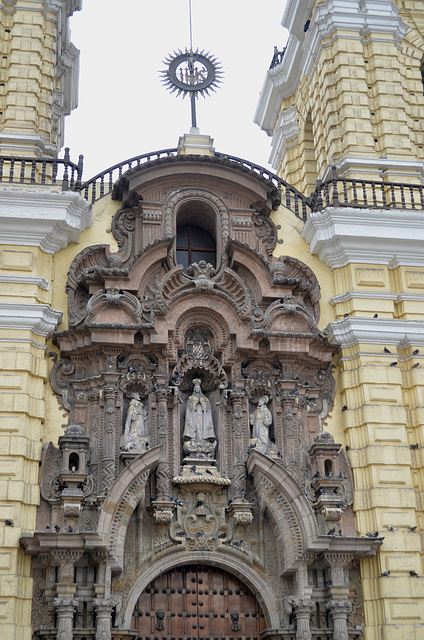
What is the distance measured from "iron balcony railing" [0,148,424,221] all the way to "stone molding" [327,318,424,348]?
2.08 meters

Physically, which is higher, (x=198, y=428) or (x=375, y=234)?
(x=375, y=234)

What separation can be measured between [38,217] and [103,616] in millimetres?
5976

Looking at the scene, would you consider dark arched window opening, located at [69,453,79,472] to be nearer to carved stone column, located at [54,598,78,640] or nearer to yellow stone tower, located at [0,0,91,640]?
yellow stone tower, located at [0,0,91,640]

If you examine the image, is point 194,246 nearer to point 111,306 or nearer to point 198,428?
point 111,306

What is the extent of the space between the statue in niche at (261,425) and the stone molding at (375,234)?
2.79 meters

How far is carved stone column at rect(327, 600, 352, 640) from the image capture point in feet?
40.1

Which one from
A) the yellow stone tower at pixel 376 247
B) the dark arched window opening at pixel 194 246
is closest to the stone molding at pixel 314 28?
the yellow stone tower at pixel 376 247

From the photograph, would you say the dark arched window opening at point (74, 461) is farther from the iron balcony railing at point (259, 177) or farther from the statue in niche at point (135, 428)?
the iron balcony railing at point (259, 177)

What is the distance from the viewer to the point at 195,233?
15734 mm

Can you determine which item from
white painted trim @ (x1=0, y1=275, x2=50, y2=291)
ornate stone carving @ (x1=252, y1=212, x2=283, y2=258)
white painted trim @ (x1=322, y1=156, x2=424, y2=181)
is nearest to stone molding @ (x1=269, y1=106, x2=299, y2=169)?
white painted trim @ (x1=322, y1=156, x2=424, y2=181)

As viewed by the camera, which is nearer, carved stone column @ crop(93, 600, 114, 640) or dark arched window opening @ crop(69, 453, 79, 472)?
carved stone column @ crop(93, 600, 114, 640)

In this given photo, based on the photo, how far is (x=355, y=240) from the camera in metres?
14.7

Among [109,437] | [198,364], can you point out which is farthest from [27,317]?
[198,364]

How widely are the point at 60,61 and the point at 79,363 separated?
8113 millimetres
